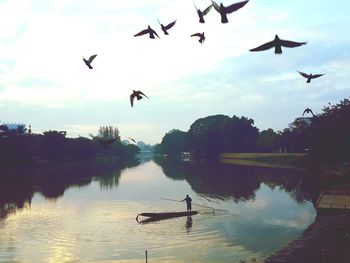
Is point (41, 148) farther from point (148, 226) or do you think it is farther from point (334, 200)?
point (334, 200)

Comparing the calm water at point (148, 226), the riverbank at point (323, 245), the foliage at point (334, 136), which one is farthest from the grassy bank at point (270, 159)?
the riverbank at point (323, 245)

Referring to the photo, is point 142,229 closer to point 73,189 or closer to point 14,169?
point 73,189

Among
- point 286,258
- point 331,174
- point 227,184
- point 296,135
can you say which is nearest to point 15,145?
point 227,184

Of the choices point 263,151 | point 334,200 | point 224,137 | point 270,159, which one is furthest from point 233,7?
point 224,137

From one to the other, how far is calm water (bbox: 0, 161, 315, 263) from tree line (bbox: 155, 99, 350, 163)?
11.1 m

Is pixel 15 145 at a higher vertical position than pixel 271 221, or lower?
higher

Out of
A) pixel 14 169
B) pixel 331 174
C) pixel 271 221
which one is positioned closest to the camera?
pixel 271 221

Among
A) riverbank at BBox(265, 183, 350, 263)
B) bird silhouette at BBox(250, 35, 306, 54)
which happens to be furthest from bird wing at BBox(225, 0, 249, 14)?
riverbank at BBox(265, 183, 350, 263)

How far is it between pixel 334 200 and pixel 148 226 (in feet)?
52.4

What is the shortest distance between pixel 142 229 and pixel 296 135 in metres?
94.5

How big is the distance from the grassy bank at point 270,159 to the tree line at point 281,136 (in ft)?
10.3

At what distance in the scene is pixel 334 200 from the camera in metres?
38.8

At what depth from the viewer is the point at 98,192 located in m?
65.8

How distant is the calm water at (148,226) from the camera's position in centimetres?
2870
